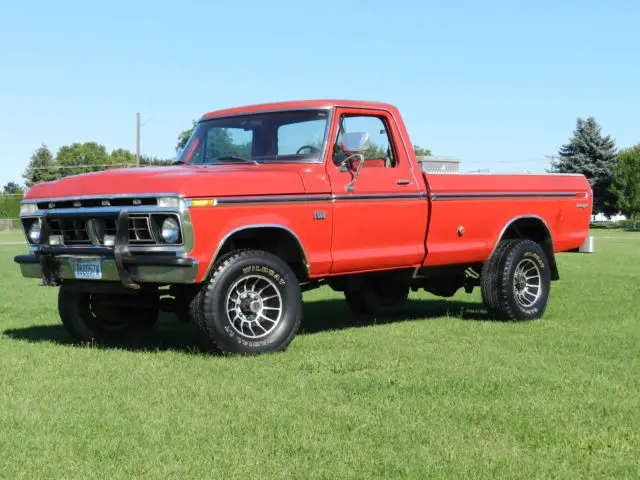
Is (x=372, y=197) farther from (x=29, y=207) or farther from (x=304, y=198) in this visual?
(x=29, y=207)

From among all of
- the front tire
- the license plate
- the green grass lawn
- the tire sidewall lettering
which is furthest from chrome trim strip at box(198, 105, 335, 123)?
the license plate

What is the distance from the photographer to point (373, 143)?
8.95 m

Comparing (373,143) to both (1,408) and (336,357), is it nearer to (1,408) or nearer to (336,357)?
(336,357)

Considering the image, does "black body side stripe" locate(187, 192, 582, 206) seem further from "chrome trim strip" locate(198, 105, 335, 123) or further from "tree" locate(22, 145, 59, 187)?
"tree" locate(22, 145, 59, 187)

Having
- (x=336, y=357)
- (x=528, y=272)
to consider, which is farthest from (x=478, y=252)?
(x=336, y=357)

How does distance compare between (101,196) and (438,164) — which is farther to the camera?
(438,164)

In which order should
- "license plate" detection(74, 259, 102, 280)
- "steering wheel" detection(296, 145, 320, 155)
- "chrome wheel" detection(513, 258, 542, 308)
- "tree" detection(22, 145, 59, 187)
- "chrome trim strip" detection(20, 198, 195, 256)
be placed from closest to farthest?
"chrome trim strip" detection(20, 198, 195, 256) → "license plate" detection(74, 259, 102, 280) → "steering wheel" detection(296, 145, 320, 155) → "chrome wheel" detection(513, 258, 542, 308) → "tree" detection(22, 145, 59, 187)

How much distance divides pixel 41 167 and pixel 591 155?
2917 inches

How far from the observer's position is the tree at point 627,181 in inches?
2689

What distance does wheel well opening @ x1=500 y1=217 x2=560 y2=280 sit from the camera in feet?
33.9

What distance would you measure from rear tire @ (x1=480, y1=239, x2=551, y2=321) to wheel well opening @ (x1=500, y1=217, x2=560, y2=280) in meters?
0.20

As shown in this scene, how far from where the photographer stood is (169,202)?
709 centimetres

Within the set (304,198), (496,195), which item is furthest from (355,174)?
(496,195)

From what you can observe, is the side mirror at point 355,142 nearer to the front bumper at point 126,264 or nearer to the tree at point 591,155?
the front bumper at point 126,264
